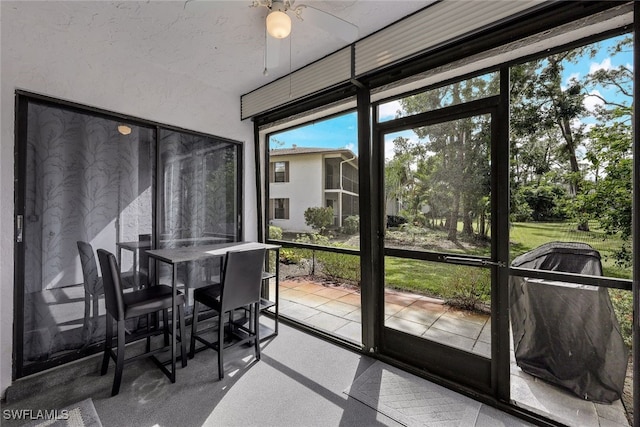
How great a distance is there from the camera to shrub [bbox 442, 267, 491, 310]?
6.31ft

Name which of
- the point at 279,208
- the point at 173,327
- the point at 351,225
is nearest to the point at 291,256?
the point at 279,208

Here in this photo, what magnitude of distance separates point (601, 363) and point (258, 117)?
3.69 m

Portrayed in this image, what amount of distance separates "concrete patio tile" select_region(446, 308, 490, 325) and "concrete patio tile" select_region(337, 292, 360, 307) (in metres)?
0.94

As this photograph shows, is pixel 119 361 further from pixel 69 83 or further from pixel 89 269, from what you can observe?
pixel 69 83

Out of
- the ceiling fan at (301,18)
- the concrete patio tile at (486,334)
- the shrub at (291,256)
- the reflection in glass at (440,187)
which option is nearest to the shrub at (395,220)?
the reflection in glass at (440,187)

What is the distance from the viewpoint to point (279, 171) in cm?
338

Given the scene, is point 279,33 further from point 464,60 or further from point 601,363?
point 601,363

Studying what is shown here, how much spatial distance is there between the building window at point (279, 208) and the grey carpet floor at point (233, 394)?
1562 mm

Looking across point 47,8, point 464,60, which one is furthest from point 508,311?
point 47,8

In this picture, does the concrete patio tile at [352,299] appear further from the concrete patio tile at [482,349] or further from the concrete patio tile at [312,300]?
the concrete patio tile at [482,349]

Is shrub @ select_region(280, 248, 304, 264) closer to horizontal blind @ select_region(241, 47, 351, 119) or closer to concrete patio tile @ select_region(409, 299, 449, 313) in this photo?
concrete patio tile @ select_region(409, 299, 449, 313)

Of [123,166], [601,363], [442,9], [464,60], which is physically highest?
[442,9]

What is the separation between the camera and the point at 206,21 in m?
2.01

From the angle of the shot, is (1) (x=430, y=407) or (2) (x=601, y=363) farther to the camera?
(1) (x=430, y=407)
